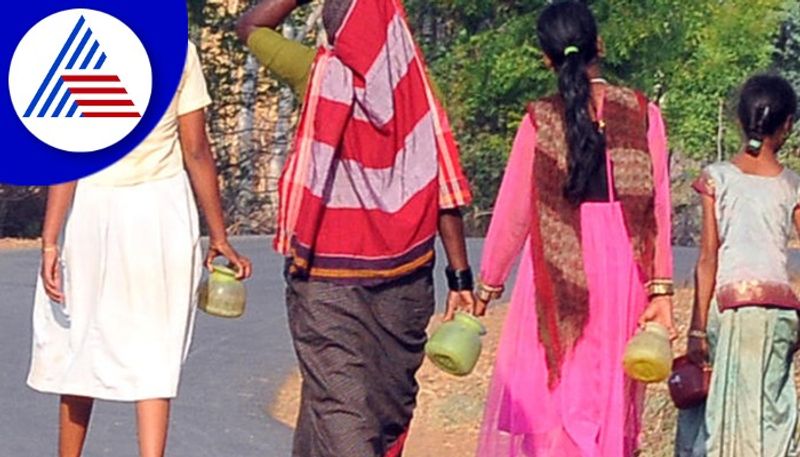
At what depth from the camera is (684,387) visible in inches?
271

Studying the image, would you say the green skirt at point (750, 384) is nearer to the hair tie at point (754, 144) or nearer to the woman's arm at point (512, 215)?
the hair tie at point (754, 144)

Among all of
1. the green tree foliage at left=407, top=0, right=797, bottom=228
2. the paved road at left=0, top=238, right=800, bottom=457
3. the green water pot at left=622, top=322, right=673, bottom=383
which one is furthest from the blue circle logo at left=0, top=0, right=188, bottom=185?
the green tree foliage at left=407, top=0, right=797, bottom=228

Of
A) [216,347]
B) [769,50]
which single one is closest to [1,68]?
[216,347]

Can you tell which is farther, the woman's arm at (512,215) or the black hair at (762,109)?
the black hair at (762,109)

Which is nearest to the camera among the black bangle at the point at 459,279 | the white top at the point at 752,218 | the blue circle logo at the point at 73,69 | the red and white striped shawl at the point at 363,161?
the red and white striped shawl at the point at 363,161

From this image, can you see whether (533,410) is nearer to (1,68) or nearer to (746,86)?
(746,86)

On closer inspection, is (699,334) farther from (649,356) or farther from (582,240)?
(649,356)

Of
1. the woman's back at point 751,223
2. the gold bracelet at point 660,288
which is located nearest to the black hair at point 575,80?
the gold bracelet at point 660,288

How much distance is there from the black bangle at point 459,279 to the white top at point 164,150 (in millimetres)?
981

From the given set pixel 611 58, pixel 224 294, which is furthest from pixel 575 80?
pixel 611 58

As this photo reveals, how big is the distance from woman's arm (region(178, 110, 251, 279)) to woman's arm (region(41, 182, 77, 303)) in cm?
38

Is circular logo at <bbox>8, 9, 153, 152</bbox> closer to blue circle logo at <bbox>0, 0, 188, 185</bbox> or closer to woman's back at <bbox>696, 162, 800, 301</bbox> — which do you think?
blue circle logo at <bbox>0, 0, 188, 185</bbox>

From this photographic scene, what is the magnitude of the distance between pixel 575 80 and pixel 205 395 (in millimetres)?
4269

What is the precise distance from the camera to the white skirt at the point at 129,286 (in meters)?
6.20
